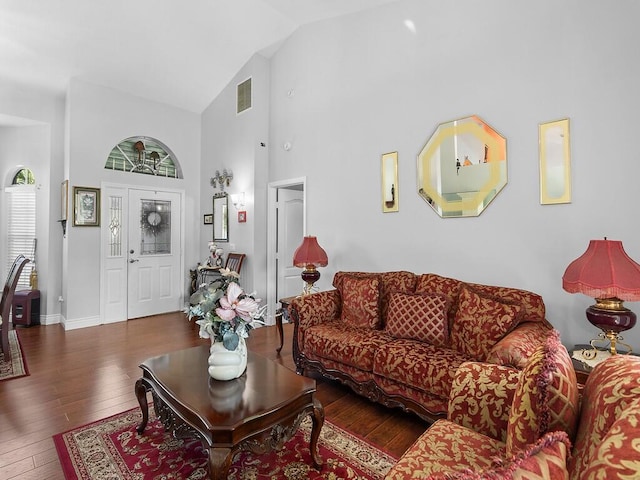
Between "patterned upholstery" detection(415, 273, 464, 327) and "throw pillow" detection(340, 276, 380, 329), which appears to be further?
"throw pillow" detection(340, 276, 380, 329)

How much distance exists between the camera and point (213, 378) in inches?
75.0

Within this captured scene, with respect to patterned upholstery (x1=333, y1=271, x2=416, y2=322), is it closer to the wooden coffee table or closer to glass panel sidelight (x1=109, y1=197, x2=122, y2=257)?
the wooden coffee table

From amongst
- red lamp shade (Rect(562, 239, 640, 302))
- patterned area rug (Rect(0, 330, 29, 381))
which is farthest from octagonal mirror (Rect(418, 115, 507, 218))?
patterned area rug (Rect(0, 330, 29, 381))

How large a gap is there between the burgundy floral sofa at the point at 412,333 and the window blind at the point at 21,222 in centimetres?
480

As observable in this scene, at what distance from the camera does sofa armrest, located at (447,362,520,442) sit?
1.45 m

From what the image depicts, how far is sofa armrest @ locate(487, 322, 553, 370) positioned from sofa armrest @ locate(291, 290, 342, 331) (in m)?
1.55

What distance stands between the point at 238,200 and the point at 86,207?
6.95 feet

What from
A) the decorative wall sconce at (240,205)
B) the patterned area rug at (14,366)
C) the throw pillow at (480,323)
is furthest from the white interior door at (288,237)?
the throw pillow at (480,323)

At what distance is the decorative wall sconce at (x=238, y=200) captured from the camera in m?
5.09

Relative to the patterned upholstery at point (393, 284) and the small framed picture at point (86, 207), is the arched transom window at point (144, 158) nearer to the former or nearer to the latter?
the small framed picture at point (86, 207)

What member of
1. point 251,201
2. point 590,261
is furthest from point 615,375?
point 251,201

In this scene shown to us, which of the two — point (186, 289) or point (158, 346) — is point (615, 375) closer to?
point (158, 346)

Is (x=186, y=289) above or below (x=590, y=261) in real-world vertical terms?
below

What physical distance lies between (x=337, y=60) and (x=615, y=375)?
13.4 ft
